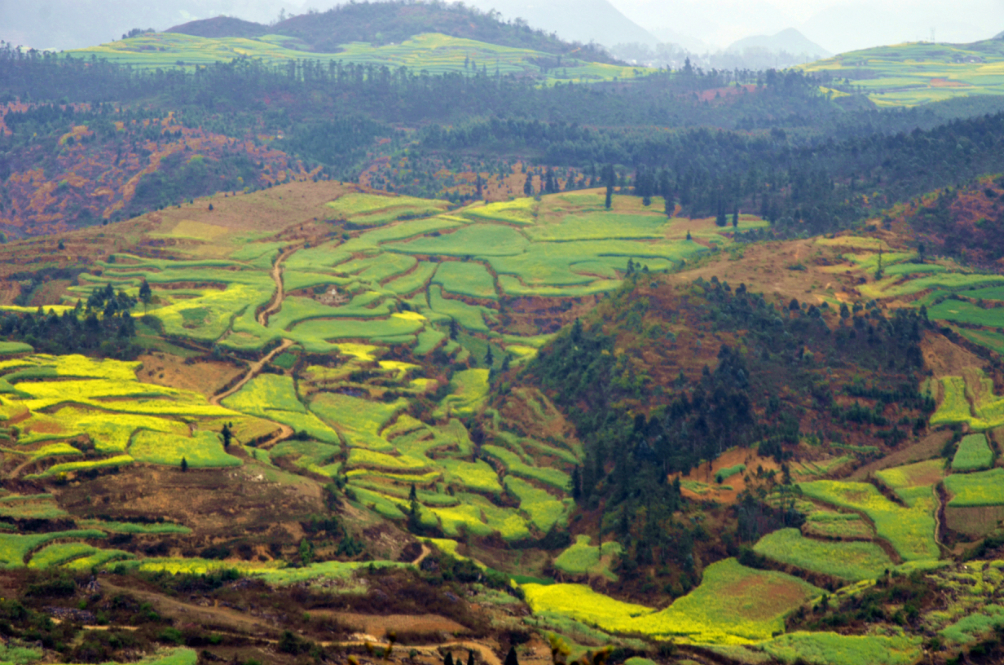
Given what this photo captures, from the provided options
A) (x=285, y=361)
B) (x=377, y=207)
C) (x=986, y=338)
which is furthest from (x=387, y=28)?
(x=986, y=338)

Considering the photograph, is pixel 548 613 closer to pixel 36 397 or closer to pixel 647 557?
pixel 647 557

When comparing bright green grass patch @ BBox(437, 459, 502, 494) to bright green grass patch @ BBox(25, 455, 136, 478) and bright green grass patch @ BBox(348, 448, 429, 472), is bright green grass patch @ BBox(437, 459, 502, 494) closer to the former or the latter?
bright green grass patch @ BBox(348, 448, 429, 472)

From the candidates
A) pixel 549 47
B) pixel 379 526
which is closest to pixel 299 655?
pixel 379 526

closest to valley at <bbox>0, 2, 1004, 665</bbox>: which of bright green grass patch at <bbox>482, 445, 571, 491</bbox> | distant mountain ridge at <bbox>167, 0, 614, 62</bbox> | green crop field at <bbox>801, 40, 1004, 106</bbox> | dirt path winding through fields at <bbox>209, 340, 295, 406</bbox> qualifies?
bright green grass patch at <bbox>482, 445, 571, 491</bbox>

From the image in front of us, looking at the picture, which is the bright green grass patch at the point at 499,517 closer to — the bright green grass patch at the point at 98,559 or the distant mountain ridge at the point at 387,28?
the bright green grass patch at the point at 98,559

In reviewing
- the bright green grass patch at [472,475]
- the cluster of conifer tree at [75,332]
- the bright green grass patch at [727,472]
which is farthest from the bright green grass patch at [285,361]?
the bright green grass patch at [727,472]

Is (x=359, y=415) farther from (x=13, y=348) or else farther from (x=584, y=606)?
(x=584, y=606)
